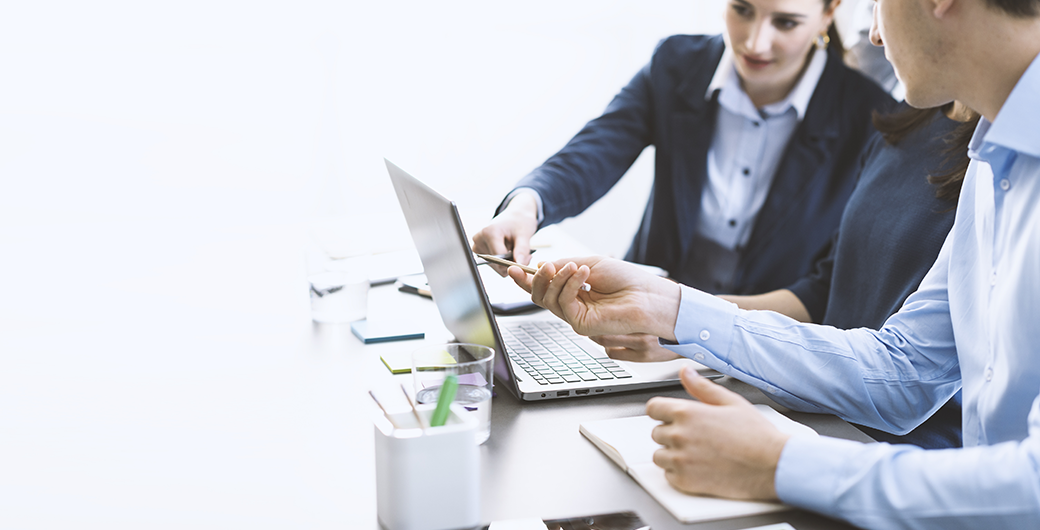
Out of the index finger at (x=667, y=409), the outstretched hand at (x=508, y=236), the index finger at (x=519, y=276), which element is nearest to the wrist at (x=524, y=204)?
the outstretched hand at (x=508, y=236)

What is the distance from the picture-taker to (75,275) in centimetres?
170

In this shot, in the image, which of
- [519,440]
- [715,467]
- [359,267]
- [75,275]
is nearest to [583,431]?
[519,440]

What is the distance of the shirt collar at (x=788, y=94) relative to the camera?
190 cm

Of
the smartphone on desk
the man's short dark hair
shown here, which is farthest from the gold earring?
the smartphone on desk

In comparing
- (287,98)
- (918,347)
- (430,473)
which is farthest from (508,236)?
(287,98)

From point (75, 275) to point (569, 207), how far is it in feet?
3.41

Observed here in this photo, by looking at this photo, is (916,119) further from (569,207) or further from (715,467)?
(715,467)

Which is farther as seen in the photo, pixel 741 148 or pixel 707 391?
pixel 741 148

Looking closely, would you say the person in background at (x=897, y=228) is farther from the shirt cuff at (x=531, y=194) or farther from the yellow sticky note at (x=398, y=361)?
the shirt cuff at (x=531, y=194)

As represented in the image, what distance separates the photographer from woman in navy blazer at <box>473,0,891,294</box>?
1838 mm

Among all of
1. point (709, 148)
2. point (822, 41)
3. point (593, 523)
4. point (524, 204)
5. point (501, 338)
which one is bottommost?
point (593, 523)

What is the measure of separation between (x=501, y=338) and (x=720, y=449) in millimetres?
302

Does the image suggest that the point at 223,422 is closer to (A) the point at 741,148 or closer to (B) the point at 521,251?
(B) the point at 521,251

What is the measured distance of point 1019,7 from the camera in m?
0.81
